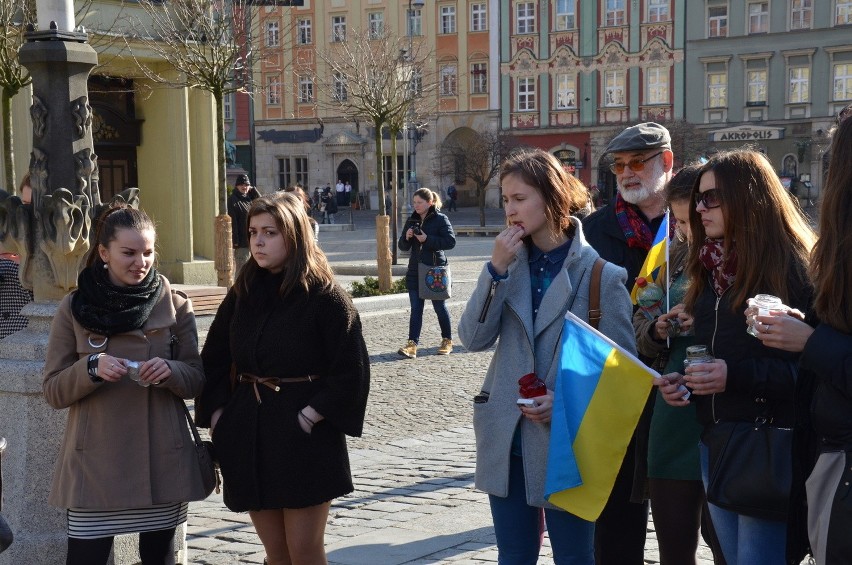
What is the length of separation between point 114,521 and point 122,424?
0.36 m

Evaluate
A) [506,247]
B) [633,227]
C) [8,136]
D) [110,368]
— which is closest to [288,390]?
[110,368]

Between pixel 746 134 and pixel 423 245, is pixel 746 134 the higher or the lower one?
the higher one

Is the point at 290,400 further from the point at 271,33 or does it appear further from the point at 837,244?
the point at 271,33

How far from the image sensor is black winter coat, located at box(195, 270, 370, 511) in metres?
4.18

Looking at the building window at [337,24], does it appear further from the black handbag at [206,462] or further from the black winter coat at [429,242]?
the black handbag at [206,462]

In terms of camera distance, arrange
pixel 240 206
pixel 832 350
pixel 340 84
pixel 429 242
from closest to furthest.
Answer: pixel 832 350, pixel 429 242, pixel 240 206, pixel 340 84

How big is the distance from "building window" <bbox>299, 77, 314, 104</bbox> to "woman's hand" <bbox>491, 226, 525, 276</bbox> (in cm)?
5584

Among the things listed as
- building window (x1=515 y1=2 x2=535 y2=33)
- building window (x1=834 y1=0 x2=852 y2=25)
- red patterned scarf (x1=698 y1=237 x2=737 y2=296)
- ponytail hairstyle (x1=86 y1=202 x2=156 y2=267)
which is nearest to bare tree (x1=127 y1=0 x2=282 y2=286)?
ponytail hairstyle (x1=86 y1=202 x2=156 y2=267)

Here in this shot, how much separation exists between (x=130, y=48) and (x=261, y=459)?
13.0 meters

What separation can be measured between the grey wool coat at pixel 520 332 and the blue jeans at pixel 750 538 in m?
0.63

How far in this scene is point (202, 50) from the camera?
51.2ft

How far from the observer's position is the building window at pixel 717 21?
5594cm

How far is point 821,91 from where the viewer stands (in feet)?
177

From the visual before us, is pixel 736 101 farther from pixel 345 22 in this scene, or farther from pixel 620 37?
pixel 345 22
